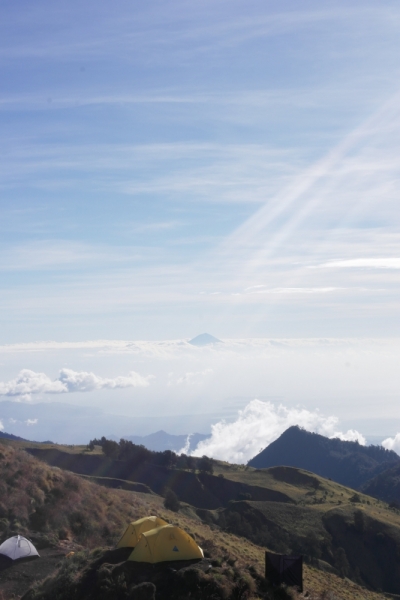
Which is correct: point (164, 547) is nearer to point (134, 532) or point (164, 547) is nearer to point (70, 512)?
point (134, 532)

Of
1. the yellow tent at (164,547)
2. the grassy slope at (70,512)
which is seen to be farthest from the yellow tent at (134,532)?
the grassy slope at (70,512)

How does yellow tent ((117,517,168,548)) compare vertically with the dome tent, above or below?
above

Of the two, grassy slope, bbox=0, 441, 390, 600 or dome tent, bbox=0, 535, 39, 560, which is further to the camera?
grassy slope, bbox=0, 441, 390, 600

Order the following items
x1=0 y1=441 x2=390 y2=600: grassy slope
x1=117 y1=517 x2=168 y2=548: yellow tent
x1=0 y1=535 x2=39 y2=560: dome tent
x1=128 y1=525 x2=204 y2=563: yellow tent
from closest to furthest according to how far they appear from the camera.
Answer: x1=128 y1=525 x2=204 y2=563: yellow tent → x1=117 y1=517 x2=168 y2=548: yellow tent → x1=0 y1=535 x2=39 y2=560: dome tent → x1=0 y1=441 x2=390 y2=600: grassy slope

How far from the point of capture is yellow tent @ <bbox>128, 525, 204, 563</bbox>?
2256 cm

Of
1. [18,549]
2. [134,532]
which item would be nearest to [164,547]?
[134,532]

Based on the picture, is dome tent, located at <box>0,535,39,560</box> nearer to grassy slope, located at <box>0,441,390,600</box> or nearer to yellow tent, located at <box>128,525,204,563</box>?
grassy slope, located at <box>0,441,390,600</box>

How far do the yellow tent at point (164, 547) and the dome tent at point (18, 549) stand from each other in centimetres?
714

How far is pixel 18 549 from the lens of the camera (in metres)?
26.5

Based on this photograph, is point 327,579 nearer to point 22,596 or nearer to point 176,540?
point 176,540

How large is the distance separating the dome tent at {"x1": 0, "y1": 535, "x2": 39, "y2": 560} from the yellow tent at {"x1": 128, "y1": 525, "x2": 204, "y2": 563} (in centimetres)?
714

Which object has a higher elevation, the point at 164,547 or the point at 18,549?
the point at 164,547

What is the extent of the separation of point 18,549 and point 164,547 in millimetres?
8562

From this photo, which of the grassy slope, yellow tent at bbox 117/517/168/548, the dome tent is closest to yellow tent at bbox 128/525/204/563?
yellow tent at bbox 117/517/168/548
